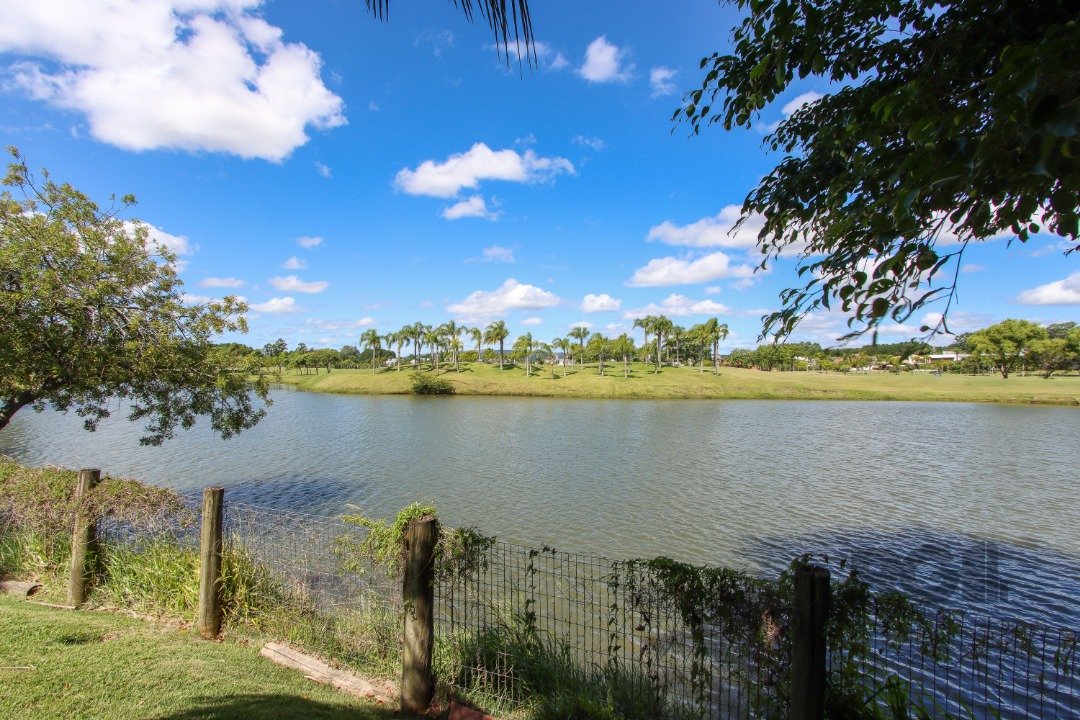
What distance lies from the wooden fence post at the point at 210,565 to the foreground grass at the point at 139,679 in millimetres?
213

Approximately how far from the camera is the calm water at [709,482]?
12258 mm

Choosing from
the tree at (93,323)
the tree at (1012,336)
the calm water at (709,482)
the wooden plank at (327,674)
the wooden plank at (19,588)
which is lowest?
the calm water at (709,482)

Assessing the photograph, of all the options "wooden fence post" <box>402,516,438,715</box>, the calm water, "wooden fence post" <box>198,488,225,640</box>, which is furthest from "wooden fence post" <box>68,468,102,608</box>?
"wooden fence post" <box>402,516,438,715</box>

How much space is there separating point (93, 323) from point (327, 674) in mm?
8893

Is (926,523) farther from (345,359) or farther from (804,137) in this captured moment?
(345,359)

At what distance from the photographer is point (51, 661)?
489 cm

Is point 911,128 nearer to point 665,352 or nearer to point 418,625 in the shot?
point 418,625

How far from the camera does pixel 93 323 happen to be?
1009cm

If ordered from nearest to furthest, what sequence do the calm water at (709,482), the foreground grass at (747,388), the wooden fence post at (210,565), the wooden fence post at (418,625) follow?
the wooden fence post at (418,625) < the wooden fence post at (210,565) < the calm water at (709,482) < the foreground grass at (747,388)

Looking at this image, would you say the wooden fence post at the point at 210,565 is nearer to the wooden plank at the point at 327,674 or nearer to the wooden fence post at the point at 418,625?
the wooden plank at the point at 327,674

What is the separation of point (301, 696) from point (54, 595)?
15.8 feet

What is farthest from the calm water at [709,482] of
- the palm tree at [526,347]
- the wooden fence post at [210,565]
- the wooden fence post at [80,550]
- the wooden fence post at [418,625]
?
the palm tree at [526,347]

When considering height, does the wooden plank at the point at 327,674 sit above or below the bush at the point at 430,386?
below

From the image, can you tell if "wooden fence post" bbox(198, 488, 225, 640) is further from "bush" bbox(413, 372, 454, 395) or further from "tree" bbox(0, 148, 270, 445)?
"bush" bbox(413, 372, 454, 395)
